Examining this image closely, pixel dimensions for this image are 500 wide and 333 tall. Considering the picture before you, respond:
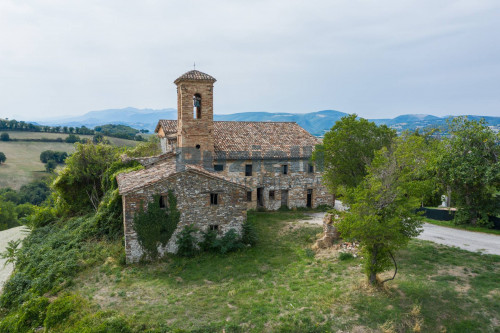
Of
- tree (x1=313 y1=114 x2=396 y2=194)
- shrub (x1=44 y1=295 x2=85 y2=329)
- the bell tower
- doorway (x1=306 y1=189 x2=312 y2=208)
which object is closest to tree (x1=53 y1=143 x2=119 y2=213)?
the bell tower

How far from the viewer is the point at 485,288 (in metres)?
12.8

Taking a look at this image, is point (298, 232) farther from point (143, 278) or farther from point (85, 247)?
point (85, 247)

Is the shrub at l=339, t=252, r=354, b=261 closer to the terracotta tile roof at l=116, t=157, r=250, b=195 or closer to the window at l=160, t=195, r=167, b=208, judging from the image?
the terracotta tile roof at l=116, t=157, r=250, b=195

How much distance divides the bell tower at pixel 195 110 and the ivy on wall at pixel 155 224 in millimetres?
8298

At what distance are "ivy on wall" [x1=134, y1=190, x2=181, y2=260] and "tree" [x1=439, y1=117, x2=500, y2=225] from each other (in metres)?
17.7

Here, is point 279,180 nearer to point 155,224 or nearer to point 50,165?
point 155,224

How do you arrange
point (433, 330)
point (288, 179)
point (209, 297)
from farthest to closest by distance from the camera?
point (288, 179) < point (209, 297) < point (433, 330)

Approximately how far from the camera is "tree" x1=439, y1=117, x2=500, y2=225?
20.1 meters

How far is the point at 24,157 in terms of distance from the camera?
78312 millimetres

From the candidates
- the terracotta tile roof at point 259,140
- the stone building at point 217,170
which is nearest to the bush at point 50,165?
the stone building at point 217,170

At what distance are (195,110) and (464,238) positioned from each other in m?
20.0

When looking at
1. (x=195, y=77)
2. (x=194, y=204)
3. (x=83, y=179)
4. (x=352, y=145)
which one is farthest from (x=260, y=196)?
(x=83, y=179)

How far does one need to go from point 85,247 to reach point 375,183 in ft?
52.6

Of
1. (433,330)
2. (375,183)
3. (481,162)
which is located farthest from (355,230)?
(481,162)
